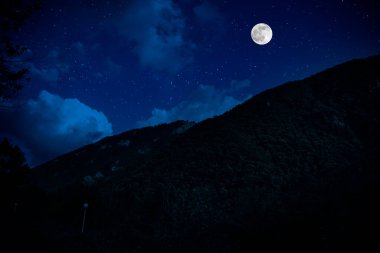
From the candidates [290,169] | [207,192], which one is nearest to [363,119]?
[290,169]

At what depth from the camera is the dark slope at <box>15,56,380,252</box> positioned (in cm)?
1505

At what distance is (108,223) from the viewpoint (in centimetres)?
2317

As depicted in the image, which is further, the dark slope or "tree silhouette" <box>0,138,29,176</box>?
"tree silhouette" <box>0,138,29,176</box>

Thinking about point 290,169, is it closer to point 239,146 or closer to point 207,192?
point 239,146

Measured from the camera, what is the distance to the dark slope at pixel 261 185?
49.4ft

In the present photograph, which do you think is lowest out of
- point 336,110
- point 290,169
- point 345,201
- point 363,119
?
point 345,201

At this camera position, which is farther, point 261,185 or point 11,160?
point 11,160

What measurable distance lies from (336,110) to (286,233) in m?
26.4

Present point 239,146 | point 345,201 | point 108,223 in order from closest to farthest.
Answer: point 345,201, point 108,223, point 239,146

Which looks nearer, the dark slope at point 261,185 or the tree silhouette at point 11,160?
the dark slope at point 261,185

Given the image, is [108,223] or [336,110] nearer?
[108,223]

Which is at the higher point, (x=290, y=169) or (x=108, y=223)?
(x=290, y=169)

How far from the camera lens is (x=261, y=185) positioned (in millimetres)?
22906

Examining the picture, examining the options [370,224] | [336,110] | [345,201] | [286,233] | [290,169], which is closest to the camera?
[370,224]
